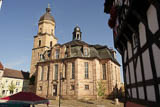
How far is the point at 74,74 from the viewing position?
28.5 m

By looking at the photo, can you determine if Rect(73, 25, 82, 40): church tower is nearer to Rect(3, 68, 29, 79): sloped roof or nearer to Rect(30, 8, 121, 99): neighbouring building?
Rect(30, 8, 121, 99): neighbouring building

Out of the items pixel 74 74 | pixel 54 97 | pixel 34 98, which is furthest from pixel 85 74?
pixel 34 98

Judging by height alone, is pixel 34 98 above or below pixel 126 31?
below

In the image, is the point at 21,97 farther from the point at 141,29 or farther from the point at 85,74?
the point at 85,74

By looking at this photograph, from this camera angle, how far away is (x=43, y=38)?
42.6 m

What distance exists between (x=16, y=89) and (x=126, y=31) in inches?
1798

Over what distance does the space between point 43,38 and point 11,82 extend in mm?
18480

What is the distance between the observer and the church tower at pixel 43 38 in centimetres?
4112

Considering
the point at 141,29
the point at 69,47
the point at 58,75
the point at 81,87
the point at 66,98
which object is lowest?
the point at 66,98

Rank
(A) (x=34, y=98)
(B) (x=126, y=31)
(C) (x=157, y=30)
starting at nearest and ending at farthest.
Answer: (C) (x=157, y=30), (B) (x=126, y=31), (A) (x=34, y=98)

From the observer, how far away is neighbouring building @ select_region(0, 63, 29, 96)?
3994 centimetres

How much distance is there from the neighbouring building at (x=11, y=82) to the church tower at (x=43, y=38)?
823 cm

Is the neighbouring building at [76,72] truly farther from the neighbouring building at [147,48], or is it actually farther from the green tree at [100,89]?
the neighbouring building at [147,48]

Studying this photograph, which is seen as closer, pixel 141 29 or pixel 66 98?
pixel 141 29
